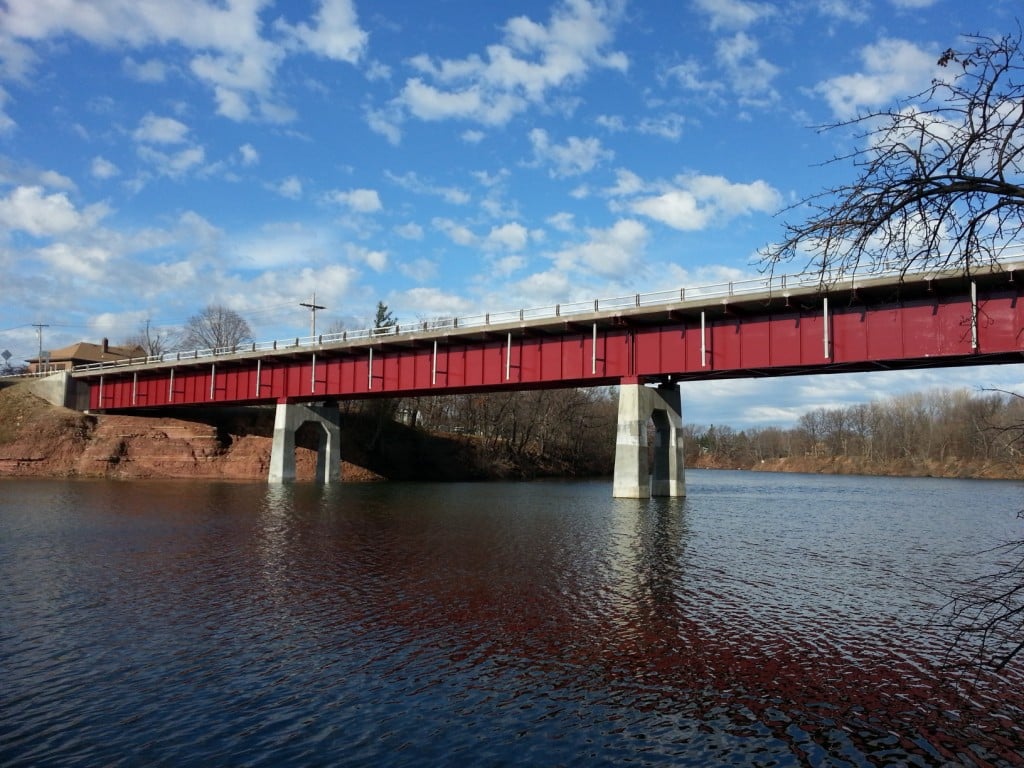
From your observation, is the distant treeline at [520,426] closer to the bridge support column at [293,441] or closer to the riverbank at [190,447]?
the riverbank at [190,447]

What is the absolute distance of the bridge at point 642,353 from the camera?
123ft

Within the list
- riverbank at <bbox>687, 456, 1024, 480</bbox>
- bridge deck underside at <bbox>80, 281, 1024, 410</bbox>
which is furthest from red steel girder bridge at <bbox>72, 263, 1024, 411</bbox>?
riverbank at <bbox>687, 456, 1024, 480</bbox>

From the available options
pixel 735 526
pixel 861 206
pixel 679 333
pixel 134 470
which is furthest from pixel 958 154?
pixel 134 470

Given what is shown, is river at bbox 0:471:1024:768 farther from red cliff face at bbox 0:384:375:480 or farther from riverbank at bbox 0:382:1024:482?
riverbank at bbox 0:382:1024:482

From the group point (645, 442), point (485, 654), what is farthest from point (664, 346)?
point (485, 654)

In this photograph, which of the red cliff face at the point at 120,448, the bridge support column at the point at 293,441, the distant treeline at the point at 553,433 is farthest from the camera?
the distant treeline at the point at 553,433

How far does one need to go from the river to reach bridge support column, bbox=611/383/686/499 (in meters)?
19.5

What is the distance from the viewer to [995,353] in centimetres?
3703

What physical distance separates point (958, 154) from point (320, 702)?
1038 centimetres

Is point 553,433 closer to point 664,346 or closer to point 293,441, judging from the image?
point 293,441

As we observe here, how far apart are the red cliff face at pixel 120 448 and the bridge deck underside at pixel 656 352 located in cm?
727

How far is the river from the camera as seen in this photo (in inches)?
366

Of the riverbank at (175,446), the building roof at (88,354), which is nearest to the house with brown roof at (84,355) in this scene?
the building roof at (88,354)

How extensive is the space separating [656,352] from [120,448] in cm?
5799
